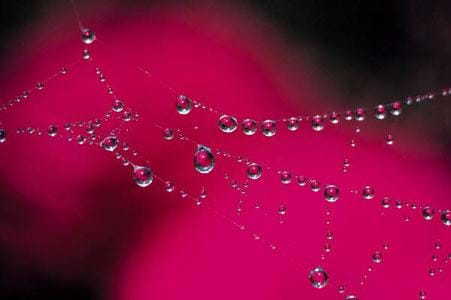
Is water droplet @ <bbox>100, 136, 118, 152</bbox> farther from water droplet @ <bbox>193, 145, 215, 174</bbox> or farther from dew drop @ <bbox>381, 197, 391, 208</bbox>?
dew drop @ <bbox>381, 197, 391, 208</bbox>

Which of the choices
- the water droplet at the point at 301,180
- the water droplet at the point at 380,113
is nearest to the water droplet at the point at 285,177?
the water droplet at the point at 301,180

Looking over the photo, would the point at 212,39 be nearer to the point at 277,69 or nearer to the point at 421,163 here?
the point at 277,69

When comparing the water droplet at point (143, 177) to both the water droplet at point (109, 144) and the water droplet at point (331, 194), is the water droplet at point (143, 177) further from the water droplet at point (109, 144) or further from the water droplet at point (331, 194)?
the water droplet at point (331, 194)

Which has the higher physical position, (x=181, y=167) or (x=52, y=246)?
(x=181, y=167)

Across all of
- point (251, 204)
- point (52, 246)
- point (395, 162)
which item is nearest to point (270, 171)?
point (251, 204)

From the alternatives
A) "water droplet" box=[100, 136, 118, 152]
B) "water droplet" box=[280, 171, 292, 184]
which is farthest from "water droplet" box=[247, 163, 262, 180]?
"water droplet" box=[100, 136, 118, 152]

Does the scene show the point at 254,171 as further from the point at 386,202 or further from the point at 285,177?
the point at 386,202

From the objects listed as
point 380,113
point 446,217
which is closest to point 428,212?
point 446,217
